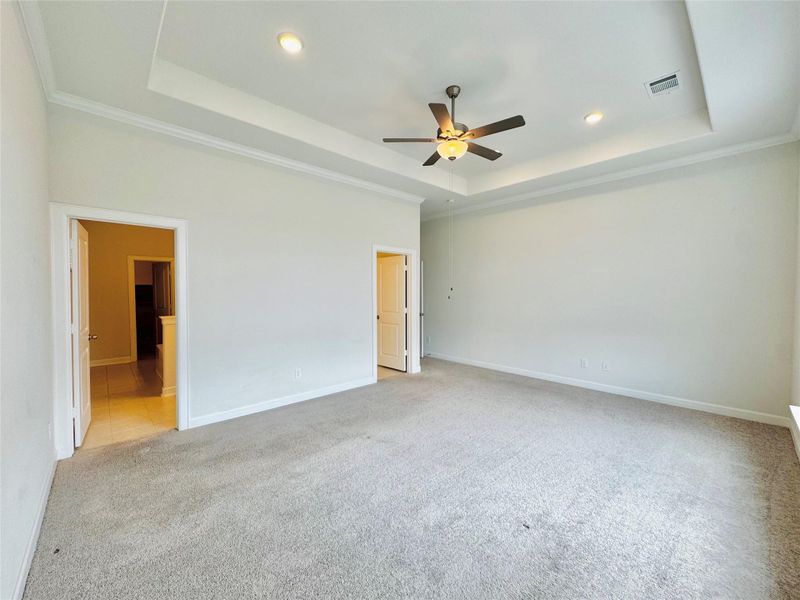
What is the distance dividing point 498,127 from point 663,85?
1.56 metres

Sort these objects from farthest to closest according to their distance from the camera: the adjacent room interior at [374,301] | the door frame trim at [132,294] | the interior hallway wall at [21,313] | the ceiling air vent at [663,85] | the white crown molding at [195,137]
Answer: the door frame trim at [132,294] → the ceiling air vent at [663,85] → the white crown molding at [195,137] → the adjacent room interior at [374,301] → the interior hallway wall at [21,313]

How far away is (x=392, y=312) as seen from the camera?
586 centimetres

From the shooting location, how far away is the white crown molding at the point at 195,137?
2.70 meters

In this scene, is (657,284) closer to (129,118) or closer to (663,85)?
(663,85)

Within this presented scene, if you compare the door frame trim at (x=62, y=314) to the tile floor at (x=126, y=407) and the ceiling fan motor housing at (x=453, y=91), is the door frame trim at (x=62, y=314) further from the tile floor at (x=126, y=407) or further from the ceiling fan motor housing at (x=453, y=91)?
the ceiling fan motor housing at (x=453, y=91)

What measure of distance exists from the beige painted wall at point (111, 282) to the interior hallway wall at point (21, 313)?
14.7 feet

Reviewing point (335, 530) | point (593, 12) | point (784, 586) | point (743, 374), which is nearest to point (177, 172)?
point (335, 530)

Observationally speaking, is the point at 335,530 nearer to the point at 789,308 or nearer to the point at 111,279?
the point at 789,308

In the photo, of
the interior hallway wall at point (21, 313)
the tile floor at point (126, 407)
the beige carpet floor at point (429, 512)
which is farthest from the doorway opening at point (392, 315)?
the interior hallway wall at point (21, 313)

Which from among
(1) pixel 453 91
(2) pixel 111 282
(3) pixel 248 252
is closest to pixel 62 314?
(3) pixel 248 252

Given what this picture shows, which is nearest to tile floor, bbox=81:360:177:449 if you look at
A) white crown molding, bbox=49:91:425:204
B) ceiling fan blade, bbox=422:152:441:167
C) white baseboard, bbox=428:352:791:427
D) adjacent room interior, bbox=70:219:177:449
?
adjacent room interior, bbox=70:219:177:449

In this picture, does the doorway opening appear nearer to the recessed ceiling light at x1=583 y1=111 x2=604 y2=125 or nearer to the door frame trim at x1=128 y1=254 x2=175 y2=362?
the recessed ceiling light at x1=583 y1=111 x2=604 y2=125

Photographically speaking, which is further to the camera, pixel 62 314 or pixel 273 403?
pixel 273 403

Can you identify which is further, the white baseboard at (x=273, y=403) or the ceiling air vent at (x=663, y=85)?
the white baseboard at (x=273, y=403)
